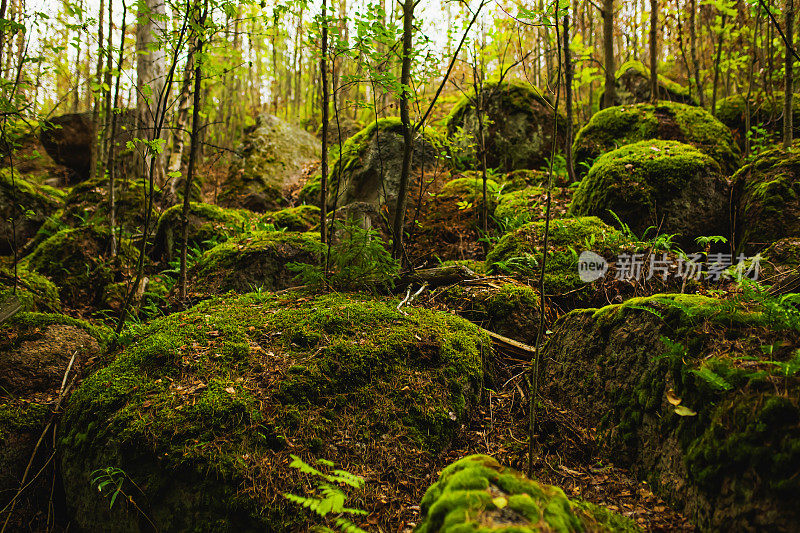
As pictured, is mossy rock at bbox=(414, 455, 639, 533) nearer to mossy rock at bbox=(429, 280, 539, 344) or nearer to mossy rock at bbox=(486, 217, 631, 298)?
mossy rock at bbox=(429, 280, 539, 344)

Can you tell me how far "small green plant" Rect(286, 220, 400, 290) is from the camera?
4.25 meters

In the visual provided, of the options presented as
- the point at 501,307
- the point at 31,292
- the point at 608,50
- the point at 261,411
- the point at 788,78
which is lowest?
the point at 261,411

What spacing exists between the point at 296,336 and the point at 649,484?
249cm

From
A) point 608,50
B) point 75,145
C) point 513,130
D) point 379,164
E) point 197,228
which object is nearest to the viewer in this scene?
point 197,228

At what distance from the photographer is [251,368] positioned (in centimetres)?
296

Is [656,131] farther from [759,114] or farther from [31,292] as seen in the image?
[31,292]

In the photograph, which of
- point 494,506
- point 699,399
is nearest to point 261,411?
point 494,506

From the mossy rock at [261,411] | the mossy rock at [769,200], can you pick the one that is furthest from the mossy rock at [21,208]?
the mossy rock at [769,200]

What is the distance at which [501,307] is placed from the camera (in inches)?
158

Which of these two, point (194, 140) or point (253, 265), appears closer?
point (194, 140)

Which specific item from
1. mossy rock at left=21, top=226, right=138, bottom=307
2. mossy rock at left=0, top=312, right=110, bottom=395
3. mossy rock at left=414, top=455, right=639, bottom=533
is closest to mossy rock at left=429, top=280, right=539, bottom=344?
mossy rock at left=414, top=455, right=639, bottom=533

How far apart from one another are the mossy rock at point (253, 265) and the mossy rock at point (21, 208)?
13.6 ft

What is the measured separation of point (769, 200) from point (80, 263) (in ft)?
30.4

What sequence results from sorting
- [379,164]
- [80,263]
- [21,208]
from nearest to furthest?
[80,263] < [21,208] < [379,164]
